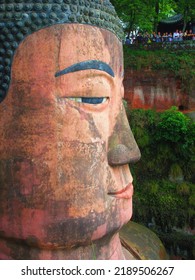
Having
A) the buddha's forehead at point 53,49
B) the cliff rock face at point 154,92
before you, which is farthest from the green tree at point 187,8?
the buddha's forehead at point 53,49

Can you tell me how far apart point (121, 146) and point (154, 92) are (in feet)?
35.8

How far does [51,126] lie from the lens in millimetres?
→ 3154

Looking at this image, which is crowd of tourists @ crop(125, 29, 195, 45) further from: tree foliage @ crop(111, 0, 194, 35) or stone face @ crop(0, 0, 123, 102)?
stone face @ crop(0, 0, 123, 102)

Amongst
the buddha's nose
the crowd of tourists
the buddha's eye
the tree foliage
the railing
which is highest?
the tree foliage

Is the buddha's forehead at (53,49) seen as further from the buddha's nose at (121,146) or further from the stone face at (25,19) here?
the buddha's nose at (121,146)

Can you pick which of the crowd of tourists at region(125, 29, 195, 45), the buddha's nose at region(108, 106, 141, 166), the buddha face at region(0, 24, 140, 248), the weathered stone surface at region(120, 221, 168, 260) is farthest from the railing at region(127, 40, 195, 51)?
the buddha face at region(0, 24, 140, 248)

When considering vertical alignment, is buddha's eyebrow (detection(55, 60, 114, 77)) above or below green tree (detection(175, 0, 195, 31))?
below

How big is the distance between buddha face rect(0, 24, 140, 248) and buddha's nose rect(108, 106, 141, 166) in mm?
164

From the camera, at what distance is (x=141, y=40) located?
1590 cm

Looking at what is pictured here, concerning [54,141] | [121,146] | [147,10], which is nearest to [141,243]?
[121,146]

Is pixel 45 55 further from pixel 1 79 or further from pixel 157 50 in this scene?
pixel 157 50

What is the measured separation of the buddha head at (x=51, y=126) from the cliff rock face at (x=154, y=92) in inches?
426

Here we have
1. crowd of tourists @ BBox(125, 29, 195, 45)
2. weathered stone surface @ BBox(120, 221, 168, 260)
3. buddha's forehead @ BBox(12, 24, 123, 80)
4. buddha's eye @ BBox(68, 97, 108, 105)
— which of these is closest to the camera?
buddha's forehead @ BBox(12, 24, 123, 80)

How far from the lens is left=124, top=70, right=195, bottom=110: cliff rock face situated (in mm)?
13914
